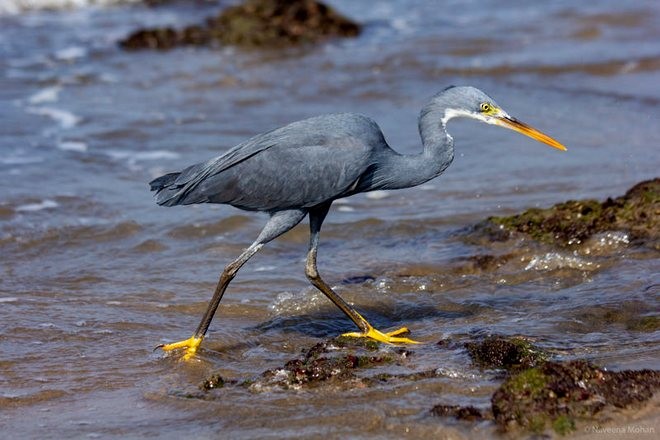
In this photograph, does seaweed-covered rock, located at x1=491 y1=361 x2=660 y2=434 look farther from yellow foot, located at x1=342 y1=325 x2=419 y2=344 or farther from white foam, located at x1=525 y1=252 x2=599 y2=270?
white foam, located at x1=525 y1=252 x2=599 y2=270

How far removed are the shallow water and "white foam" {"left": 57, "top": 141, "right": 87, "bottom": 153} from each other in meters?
0.04

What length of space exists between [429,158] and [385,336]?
3.33 ft

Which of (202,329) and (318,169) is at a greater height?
(318,169)

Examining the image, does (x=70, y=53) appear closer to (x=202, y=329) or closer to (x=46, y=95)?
(x=46, y=95)

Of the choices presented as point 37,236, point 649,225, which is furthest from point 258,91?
point 649,225

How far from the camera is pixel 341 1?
1889 centimetres

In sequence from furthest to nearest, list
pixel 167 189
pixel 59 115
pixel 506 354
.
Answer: pixel 59 115 → pixel 167 189 → pixel 506 354

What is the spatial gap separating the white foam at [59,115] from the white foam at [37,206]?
2.56 meters

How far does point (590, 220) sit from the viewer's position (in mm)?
7004

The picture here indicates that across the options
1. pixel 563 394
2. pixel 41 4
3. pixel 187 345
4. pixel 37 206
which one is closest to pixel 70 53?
pixel 41 4

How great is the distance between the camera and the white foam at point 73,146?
10.1 meters

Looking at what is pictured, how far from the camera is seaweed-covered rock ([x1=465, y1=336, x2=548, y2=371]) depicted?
4.94m

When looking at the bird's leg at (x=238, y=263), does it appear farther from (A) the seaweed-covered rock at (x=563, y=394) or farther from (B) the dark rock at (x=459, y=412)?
(A) the seaweed-covered rock at (x=563, y=394)

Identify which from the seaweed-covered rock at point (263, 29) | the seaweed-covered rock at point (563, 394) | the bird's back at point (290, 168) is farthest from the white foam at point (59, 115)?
the seaweed-covered rock at point (563, 394)
